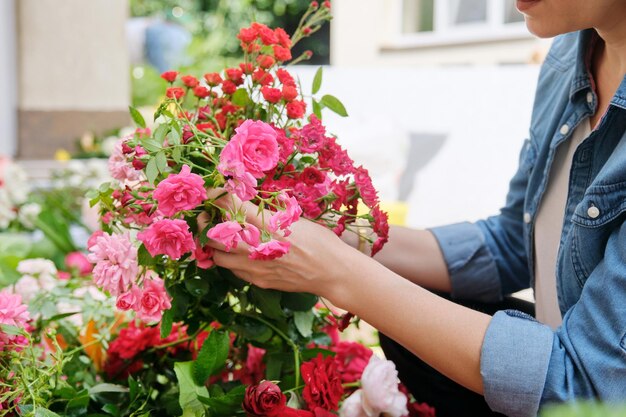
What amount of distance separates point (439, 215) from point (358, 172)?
2.68 metres

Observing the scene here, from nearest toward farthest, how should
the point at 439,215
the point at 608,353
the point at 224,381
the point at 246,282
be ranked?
the point at 608,353 → the point at 246,282 → the point at 224,381 → the point at 439,215

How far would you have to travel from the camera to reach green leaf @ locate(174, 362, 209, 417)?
927 millimetres

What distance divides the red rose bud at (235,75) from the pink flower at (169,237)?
0.25 meters

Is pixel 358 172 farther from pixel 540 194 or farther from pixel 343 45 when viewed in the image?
pixel 343 45

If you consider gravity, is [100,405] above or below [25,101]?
below

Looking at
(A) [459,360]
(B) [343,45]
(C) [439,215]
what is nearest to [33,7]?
(C) [439,215]

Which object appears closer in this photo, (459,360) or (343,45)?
(459,360)

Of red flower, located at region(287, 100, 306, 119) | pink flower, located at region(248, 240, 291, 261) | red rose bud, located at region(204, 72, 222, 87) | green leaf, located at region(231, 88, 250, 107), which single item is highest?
red rose bud, located at region(204, 72, 222, 87)

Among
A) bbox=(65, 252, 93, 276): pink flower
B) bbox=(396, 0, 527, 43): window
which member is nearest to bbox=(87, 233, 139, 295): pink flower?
bbox=(65, 252, 93, 276): pink flower

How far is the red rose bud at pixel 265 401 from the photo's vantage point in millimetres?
874

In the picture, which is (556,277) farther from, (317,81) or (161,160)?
(161,160)

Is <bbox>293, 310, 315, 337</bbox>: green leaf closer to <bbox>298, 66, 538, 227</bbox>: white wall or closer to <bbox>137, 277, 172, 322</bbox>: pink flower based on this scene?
<bbox>137, 277, 172, 322</bbox>: pink flower

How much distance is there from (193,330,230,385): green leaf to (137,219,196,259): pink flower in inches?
6.6

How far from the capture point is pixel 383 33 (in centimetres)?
868
